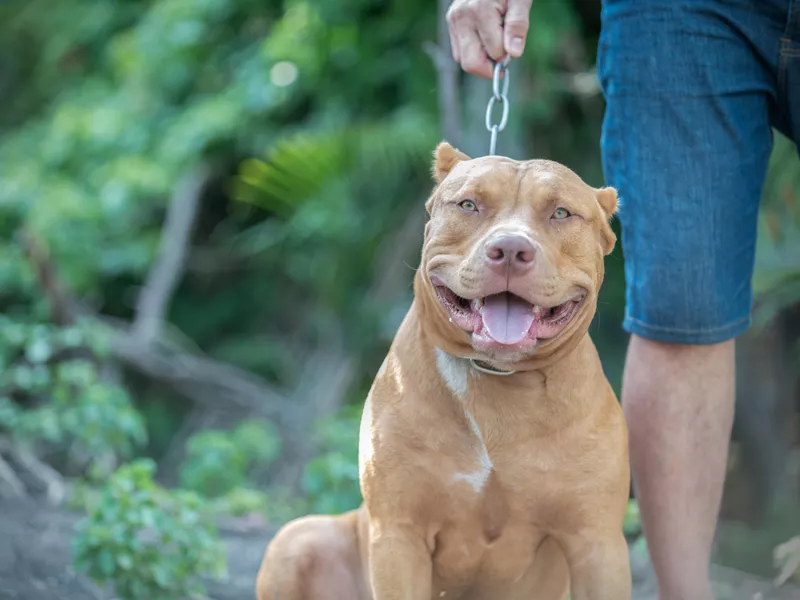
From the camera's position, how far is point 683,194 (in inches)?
104

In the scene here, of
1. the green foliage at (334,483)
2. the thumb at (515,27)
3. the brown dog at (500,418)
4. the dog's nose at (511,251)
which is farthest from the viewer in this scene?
the green foliage at (334,483)

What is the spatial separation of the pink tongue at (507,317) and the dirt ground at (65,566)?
5.96 feet

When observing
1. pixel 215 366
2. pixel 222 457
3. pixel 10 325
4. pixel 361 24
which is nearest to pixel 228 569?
pixel 222 457

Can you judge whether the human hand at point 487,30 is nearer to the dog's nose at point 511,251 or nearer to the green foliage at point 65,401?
the dog's nose at point 511,251

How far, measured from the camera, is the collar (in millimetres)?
2389

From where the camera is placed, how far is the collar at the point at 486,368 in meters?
2.39

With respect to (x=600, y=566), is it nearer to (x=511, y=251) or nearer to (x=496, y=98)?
(x=511, y=251)

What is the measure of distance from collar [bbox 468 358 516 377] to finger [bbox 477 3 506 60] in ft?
2.65

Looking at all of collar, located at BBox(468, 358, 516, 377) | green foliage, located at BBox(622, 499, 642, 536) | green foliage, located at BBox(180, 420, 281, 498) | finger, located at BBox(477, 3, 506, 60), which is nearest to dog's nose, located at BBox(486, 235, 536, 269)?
collar, located at BBox(468, 358, 516, 377)

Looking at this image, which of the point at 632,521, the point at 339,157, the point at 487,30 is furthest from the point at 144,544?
the point at 339,157

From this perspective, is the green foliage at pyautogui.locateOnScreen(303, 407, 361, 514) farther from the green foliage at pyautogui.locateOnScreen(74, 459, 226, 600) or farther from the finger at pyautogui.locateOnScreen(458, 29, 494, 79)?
the finger at pyautogui.locateOnScreen(458, 29, 494, 79)

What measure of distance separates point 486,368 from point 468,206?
358 mm

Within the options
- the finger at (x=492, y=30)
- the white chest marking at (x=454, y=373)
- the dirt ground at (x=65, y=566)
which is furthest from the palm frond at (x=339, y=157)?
the white chest marking at (x=454, y=373)

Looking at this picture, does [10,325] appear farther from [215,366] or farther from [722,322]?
[722,322]
